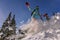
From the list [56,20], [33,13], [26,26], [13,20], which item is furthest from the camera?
[13,20]

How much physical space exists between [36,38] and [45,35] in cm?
72

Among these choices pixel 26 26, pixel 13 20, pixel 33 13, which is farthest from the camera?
pixel 13 20

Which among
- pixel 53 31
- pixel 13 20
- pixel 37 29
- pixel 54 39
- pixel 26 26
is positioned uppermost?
pixel 13 20

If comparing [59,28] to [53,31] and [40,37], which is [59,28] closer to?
[53,31]

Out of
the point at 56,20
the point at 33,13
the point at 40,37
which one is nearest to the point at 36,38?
the point at 40,37

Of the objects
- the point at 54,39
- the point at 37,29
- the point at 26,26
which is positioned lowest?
the point at 54,39

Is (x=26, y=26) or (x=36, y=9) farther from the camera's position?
(x=36, y=9)

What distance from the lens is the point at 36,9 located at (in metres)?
20.0

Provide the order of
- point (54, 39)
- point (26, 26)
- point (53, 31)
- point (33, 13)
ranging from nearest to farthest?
point (54, 39) → point (53, 31) → point (26, 26) → point (33, 13)

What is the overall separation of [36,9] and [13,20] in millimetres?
14421

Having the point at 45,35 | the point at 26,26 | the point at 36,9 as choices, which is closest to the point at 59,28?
the point at 45,35

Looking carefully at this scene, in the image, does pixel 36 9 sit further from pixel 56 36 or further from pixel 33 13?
pixel 56 36

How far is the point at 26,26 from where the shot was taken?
58.5 feet

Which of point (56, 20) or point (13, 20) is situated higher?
point (13, 20)
